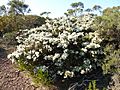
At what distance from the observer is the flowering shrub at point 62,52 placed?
30.8ft

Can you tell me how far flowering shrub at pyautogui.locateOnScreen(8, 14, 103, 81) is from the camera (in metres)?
9.40

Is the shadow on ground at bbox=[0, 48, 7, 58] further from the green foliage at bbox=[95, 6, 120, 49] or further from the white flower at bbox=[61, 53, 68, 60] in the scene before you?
the green foliage at bbox=[95, 6, 120, 49]

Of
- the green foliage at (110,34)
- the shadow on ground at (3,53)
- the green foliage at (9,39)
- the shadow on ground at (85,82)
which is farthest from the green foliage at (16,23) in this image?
the shadow on ground at (85,82)

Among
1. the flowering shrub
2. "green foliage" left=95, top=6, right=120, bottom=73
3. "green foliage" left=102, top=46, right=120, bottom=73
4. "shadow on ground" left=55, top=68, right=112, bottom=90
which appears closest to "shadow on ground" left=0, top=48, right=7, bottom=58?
the flowering shrub

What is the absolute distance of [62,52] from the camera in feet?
31.9

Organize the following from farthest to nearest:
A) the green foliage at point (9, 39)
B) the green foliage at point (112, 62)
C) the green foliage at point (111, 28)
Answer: the green foliage at point (9, 39) < the green foliage at point (111, 28) < the green foliage at point (112, 62)

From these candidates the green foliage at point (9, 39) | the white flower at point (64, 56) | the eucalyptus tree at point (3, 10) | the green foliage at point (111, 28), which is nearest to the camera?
the white flower at point (64, 56)

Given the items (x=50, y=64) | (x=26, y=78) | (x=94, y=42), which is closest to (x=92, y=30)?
(x=94, y=42)

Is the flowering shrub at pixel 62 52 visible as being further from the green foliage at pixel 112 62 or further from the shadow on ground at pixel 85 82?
the green foliage at pixel 112 62

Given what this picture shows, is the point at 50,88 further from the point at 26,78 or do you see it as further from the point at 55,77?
the point at 26,78

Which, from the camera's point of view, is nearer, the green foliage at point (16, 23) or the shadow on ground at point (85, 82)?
the shadow on ground at point (85, 82)

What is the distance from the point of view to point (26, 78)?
9922 mm

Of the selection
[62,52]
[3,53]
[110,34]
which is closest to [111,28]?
[110,34]

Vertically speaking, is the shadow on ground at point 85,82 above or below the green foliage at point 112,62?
below
